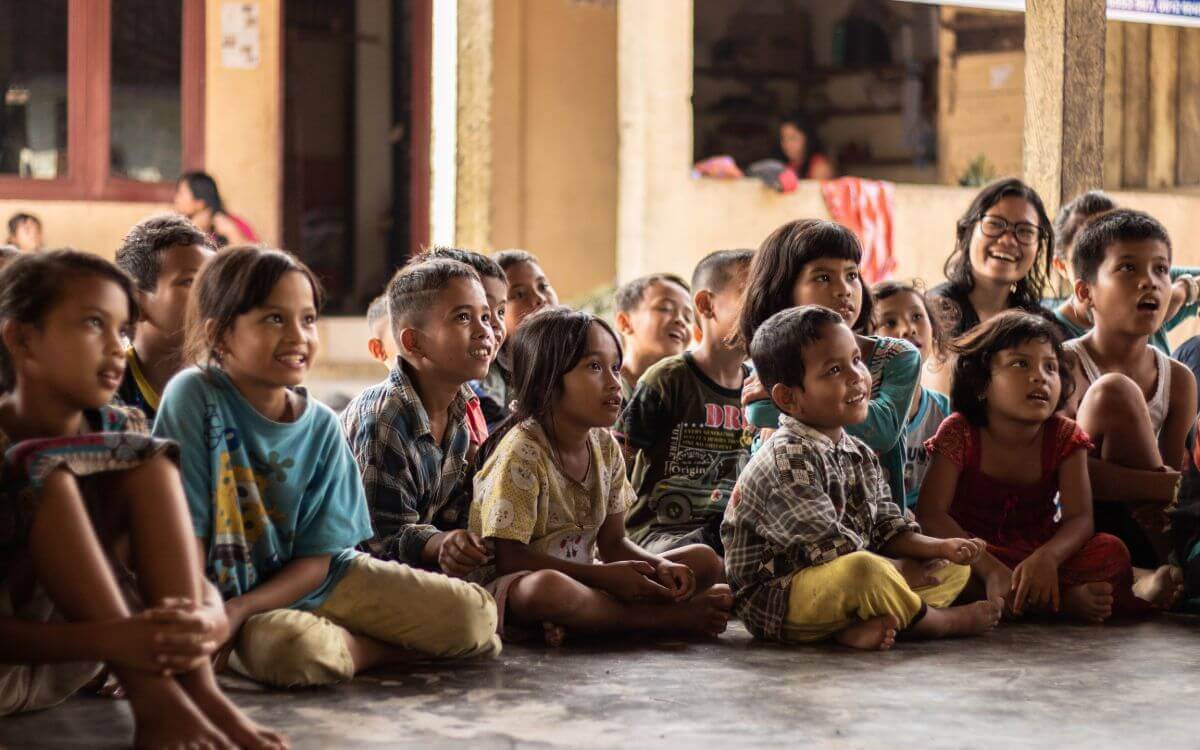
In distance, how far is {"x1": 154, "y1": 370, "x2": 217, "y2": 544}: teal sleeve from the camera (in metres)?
2.89

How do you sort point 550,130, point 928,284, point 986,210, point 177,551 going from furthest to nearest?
point 928,284
point 550,130
point 986,210
point 177,551

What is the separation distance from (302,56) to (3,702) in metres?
7.33

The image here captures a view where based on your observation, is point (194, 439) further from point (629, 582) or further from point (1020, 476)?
point (1020, 476)

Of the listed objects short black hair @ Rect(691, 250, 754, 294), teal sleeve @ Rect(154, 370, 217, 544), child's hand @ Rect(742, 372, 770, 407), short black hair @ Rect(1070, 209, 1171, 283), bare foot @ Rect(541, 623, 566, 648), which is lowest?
bare foot @ Rect(541, 623, 566, 648)

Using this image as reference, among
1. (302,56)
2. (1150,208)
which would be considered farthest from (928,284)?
(302,56)

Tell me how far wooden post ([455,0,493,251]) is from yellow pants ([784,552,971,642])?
4274mm

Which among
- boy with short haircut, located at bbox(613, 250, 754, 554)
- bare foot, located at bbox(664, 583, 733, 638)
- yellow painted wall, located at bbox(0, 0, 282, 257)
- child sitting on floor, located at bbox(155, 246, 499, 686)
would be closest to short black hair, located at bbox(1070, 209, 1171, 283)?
boy with short haircut, located at bbox(613, 250, 754, 554)

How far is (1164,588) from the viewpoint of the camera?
395cm

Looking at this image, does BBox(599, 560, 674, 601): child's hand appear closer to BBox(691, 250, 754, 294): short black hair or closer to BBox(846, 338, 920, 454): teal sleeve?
BBox(846, 338, 920, 454): teal sleeve

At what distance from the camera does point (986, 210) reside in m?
4.76

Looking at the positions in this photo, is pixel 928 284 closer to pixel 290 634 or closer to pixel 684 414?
pixel 684 414

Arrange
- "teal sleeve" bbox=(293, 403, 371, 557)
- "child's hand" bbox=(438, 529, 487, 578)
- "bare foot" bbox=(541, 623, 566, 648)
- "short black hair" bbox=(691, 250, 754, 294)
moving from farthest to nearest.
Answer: "short black hair" bbox=(691, 250, 754, 294), "bare foot" bbox=(541, 623, 566, 648), "child's hand" bbox=(438, 529, 487, 578), "teal sleeve" bbox=(293, 403, 371, 557)

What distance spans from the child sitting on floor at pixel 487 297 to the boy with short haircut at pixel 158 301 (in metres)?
0.64

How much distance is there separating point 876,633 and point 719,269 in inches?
51.7
